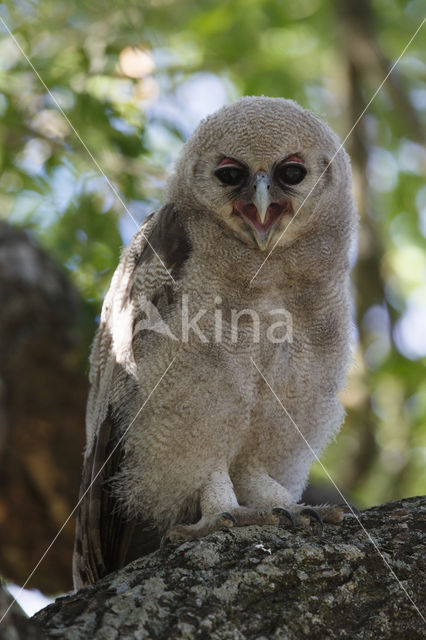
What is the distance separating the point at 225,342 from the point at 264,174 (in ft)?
3.11

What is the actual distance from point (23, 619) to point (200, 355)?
1.80m

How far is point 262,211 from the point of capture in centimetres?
398

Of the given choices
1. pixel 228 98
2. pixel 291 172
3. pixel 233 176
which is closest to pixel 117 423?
pixel 233 176

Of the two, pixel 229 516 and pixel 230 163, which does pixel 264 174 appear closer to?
pixel 230 163

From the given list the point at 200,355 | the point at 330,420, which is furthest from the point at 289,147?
the point at 330,420

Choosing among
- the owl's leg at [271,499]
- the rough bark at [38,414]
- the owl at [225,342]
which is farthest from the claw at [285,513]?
the rough bark at [38,414]

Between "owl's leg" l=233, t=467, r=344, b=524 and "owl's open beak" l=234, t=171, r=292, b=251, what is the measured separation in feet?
3.97

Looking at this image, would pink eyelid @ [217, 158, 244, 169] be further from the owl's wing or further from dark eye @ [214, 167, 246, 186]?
the owl's wing

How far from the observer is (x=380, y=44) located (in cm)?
750

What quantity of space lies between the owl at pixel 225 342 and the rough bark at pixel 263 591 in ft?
1.69

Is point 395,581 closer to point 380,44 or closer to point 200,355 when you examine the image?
point 200,355

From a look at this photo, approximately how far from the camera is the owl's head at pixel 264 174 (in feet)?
13.6

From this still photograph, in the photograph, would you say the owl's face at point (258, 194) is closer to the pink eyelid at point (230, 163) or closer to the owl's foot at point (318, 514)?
the pink eyelid at point (230, 163)

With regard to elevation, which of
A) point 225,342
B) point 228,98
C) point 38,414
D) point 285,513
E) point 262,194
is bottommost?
point 285,513
